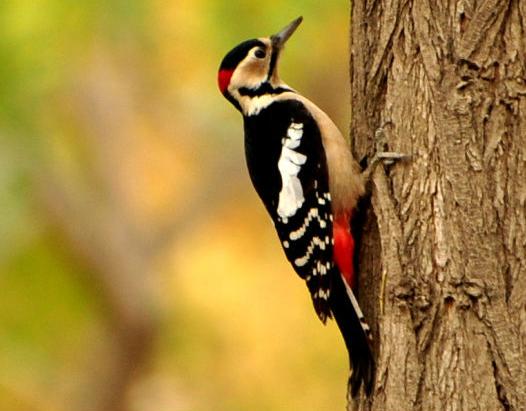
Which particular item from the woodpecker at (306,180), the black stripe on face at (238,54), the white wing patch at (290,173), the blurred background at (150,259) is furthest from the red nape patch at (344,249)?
the blurred background at (150,259)

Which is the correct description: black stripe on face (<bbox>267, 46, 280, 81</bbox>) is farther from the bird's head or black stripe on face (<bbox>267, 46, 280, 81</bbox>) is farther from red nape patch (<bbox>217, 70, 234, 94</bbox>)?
red nape patch (<bbox>217, 70, 234, 94</bbox>)

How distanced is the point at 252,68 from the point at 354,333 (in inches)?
57.3

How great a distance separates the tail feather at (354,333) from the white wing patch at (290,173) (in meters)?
0.44

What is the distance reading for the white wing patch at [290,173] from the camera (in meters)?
4.91

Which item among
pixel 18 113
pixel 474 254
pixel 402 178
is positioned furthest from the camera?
pixel 18 113

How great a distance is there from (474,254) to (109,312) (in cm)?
871

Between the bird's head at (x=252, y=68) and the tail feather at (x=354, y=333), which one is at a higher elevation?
the bird's head at (x=252, y=68)

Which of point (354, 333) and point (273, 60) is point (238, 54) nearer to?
point (273, 60)

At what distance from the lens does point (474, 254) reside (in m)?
4.00

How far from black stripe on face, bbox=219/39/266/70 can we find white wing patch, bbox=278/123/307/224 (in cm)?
46

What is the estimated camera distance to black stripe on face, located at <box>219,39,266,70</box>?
527 cm

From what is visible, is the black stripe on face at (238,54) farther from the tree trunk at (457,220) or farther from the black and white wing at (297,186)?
the tree trunk at (457,220)

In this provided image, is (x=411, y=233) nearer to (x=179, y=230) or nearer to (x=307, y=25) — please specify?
(x=307, y=25)

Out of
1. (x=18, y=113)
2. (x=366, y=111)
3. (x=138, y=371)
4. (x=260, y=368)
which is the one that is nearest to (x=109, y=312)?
(x=138, y=371)
